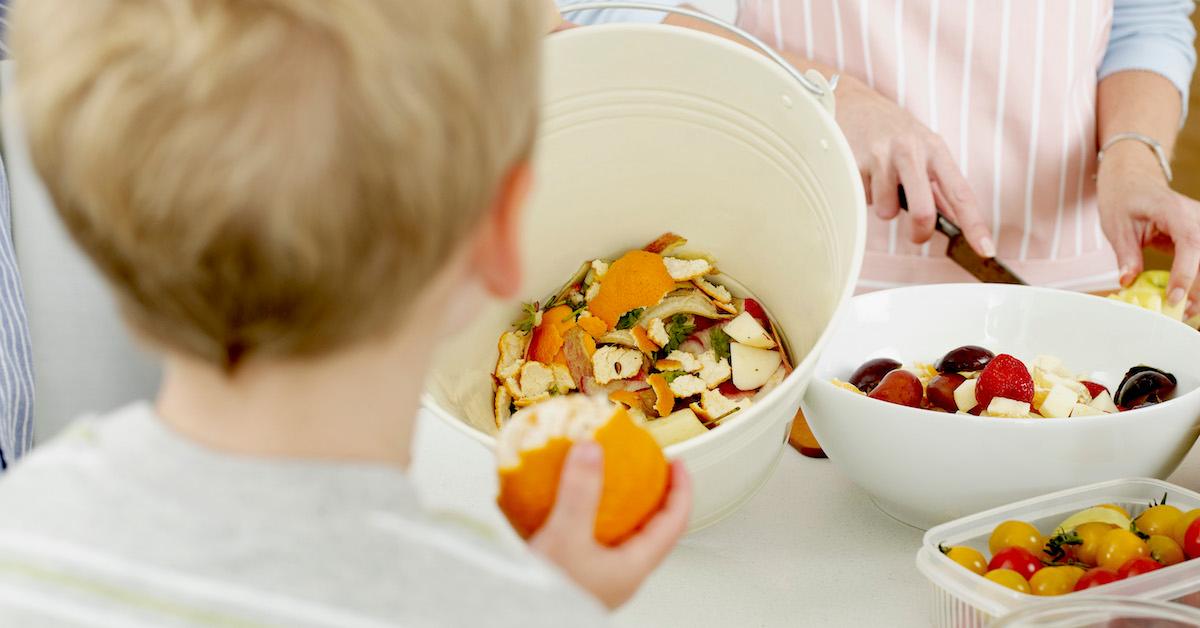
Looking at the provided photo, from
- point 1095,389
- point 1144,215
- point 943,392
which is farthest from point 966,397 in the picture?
point 1144,215

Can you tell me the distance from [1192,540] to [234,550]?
0.63 metres

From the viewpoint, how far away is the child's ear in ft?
1.53

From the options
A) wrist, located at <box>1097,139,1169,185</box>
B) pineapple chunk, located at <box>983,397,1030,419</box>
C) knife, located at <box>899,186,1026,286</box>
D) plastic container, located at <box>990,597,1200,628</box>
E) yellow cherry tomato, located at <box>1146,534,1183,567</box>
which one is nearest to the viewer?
plastic container, located at <box>990,597,1200,628</box>

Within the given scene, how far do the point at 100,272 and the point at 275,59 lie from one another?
13 cm

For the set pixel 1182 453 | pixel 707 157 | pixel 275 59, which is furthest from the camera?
pixel 707 157

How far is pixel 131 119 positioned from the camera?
376 millimetres

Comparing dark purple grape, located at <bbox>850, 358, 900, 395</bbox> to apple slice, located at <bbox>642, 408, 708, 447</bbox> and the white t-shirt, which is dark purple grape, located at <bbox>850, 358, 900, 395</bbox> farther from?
the white t-shirt

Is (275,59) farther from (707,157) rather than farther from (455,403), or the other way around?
(707,157)

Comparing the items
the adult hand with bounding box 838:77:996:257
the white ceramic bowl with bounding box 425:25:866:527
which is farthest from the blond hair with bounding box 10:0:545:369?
the adult hand with bounding box 838:77:996:257

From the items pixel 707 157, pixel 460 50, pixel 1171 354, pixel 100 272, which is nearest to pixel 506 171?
pixel 460 50

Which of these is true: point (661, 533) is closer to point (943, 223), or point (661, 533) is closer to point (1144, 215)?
point (943, 223)

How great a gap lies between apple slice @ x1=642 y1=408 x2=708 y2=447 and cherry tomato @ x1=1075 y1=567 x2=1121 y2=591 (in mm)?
292

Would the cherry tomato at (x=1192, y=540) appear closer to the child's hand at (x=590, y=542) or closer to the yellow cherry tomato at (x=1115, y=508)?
the yellow cherry tomato at (x=1115, y=508)

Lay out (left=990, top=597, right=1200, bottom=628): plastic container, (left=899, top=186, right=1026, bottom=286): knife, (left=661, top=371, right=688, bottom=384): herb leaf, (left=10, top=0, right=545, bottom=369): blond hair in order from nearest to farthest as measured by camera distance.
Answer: (left=10, top=0, right=545, bottom=369): blond hair, (left=990, top=597, right=1200, bottom=628): plastic container, (left=661, top=371, right=688, bottom=384): herb leaf, (left=899, top=186, right=1026, bottom=286): knife
